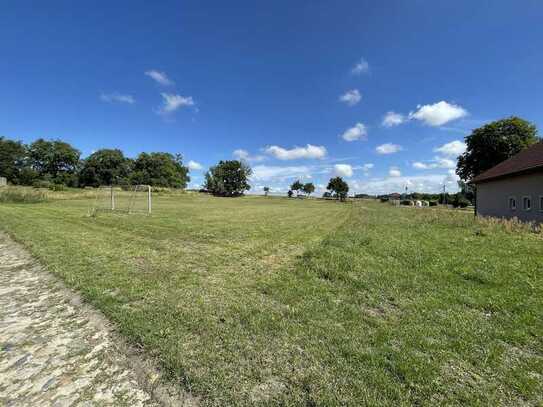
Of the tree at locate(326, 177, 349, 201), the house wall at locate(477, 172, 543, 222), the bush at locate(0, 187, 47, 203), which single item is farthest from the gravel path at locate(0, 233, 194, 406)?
the tree at locate(326, 177, 349, 201)

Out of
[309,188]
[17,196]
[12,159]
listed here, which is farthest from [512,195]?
[12,159]

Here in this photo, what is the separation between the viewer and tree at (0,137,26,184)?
69.3m

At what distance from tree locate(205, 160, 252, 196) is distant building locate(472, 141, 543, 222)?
275 feet

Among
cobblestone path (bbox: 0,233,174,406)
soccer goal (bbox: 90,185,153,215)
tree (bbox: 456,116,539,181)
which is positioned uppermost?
tree (bbox: 456,116,539,181)

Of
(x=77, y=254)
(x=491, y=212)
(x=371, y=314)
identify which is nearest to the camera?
(x=371, y=314)

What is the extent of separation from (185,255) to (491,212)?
2582 cm

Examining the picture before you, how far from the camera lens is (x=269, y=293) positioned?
492cm

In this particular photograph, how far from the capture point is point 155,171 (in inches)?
3652

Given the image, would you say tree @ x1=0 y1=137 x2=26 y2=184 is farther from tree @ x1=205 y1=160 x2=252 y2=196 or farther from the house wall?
the house wall

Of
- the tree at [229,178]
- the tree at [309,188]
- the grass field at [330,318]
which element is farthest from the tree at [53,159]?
the grass field at [330,318]

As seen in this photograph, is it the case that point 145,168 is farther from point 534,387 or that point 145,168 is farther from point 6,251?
point 534,387

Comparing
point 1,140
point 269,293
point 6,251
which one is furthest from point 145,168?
point 269,293

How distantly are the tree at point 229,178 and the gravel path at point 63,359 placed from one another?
9561cm

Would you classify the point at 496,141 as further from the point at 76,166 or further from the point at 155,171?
the point at 76,166
